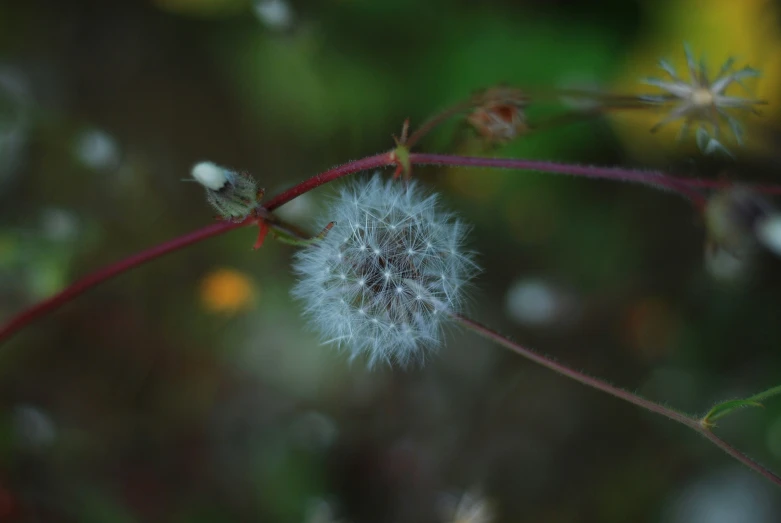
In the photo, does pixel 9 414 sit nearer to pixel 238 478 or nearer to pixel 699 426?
pixel 238 478

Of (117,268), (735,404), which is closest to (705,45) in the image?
(735,404)

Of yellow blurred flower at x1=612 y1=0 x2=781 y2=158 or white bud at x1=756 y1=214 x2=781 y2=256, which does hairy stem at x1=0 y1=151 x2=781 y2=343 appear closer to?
white bud at x1=756 y1=214 x2=781 y2=256

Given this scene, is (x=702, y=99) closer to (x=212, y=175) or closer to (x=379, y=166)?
(x=379, y=166)

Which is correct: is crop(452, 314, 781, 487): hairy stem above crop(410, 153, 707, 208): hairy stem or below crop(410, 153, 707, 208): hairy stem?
below

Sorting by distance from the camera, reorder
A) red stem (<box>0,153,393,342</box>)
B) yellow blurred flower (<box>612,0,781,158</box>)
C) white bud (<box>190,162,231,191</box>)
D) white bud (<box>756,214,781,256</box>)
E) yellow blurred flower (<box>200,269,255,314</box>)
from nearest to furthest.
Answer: white bud (<box>190,162,231,191</box>) < red stem (<box>0,153,393,342</box>) < white bud (<box>756,214,781,256</box>) < yellow blurred flower (<box>612,0,781,158</box>) < yellow blurred flower (<box>200,269,255,314</box>)

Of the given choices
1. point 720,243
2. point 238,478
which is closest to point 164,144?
point 238,478

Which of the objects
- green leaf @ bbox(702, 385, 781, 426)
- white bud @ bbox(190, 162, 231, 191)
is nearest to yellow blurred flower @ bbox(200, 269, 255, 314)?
white bud @ bbox(190, 162, 231, 191)
